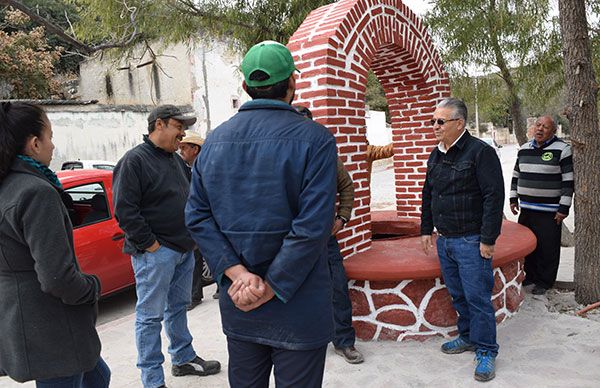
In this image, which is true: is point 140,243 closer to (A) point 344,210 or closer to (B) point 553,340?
(A) point 344,210

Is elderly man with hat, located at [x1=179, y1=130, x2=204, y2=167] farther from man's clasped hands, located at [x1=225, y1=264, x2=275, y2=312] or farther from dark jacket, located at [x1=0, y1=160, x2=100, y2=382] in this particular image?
man's clasped hands, located at [x1=225, y1=264, x2=275, y2=312]

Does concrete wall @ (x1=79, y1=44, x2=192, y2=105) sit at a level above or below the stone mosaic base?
above

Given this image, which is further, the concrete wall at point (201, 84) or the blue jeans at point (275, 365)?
the concrete wall at point (201, 84)

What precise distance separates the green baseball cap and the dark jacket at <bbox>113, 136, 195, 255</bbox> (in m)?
1.35

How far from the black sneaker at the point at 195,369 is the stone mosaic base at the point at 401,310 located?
1149mm

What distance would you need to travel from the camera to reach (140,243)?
2.91m

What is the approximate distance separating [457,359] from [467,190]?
123 cm

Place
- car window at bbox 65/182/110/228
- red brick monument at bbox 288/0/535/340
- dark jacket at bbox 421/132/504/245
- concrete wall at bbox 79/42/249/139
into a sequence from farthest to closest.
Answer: concrete wall at bbox 79/42/249/139 → car window at bbox 65/182/110/228 → red brick monument at bbox 288/0/535/340 → dark jacket at bbox 421/132/504/245

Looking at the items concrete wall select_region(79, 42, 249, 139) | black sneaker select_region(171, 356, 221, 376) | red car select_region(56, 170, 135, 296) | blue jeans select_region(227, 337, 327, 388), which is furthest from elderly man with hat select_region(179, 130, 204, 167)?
concrete wall select_region(79, 42, 249, 139)

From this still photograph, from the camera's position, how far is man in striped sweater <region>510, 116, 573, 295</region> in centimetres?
447

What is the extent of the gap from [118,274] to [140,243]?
8.50ft

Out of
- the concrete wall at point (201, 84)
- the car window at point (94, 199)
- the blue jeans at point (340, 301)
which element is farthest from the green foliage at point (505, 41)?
the concrete wall at point (201, 84)

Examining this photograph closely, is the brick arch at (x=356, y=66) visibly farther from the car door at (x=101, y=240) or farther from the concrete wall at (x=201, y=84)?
the concrete wall at (x=201, y=84)

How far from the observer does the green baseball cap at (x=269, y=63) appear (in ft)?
6.11
